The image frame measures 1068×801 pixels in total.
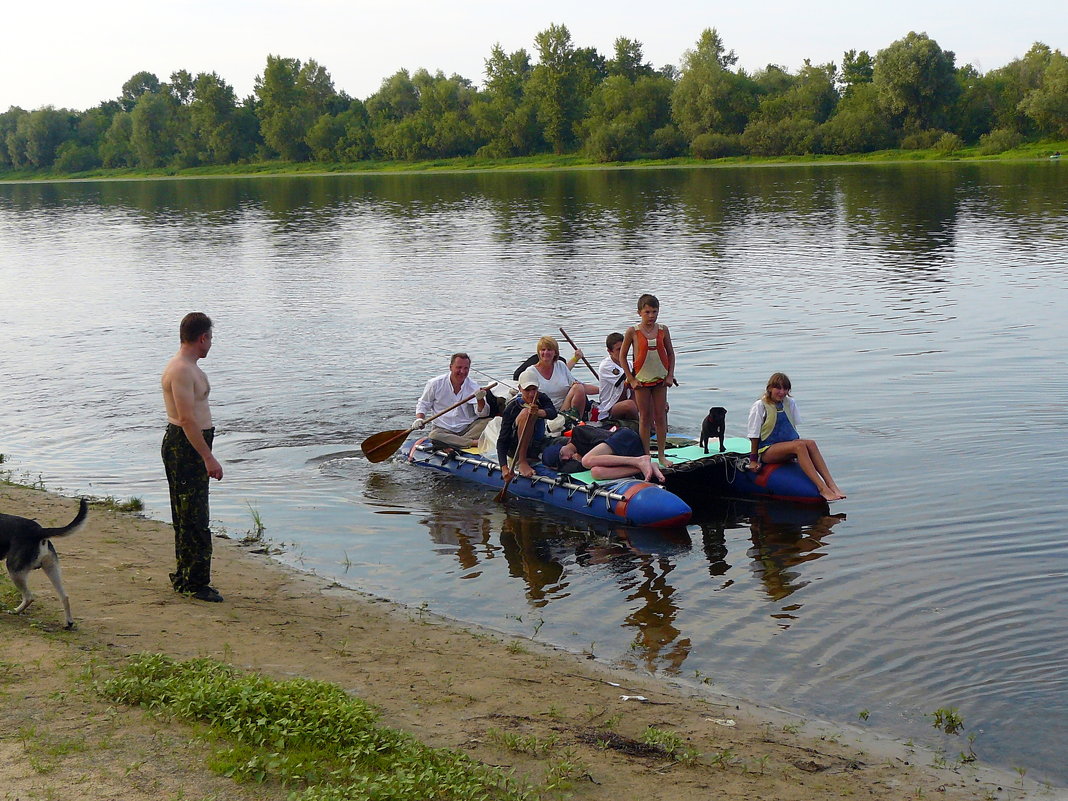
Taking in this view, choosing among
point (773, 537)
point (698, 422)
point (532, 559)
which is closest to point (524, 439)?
point (532, 559)

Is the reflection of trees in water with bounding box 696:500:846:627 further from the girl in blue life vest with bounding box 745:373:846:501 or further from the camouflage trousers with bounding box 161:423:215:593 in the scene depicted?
the camouflage trousers with bounding box 161:423:215:593

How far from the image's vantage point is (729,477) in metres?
12.8

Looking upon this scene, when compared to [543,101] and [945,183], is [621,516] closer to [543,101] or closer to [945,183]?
[945,183]

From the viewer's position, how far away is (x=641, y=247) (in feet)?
122

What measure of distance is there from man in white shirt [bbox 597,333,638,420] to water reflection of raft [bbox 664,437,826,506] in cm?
117

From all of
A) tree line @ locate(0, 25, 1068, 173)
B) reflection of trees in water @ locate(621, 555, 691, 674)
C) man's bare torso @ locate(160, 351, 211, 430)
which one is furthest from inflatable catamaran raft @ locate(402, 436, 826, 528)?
tree line @ locate(0, 25, 1068, 173)

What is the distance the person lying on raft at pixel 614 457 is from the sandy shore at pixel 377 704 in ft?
12.3

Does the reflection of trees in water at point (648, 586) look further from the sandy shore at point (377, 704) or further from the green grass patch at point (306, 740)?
the green grass patch at point (306, 740)

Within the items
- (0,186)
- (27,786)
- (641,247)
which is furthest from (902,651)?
(0,186)

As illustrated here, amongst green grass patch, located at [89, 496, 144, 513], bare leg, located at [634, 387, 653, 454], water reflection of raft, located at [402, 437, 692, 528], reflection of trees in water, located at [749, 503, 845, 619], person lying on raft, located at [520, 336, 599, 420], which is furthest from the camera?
person lying on raft, located at [520, 336, 599, 420]

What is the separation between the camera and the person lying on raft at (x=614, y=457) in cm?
1233

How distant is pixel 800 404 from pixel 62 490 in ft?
33.1

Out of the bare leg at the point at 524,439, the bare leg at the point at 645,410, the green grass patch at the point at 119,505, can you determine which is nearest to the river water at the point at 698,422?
the bare leg at the point at 524,439

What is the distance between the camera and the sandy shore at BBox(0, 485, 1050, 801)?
5465 millimetres
